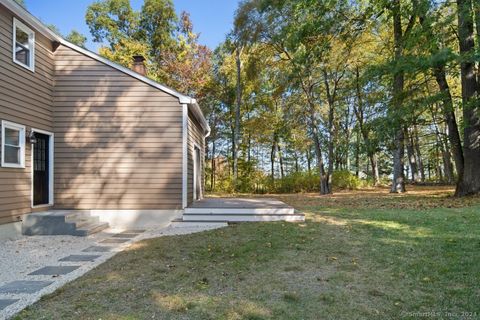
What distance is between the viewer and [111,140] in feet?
28.9

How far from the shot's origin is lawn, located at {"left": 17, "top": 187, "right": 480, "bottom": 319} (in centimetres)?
305

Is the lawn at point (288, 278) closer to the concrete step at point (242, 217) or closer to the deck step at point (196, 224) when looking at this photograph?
the deck step at point (196, 224)

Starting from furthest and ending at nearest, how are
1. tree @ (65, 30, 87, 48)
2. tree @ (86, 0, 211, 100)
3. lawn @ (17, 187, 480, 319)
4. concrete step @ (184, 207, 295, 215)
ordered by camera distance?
tree @ (65, 30, 87, 48)
tree @ (86, 0, 211, 100)
concrete step @ (184, 207, 295, 215)
lawn @ (17, 187, 480, 319)

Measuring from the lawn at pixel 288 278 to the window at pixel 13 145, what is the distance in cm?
348

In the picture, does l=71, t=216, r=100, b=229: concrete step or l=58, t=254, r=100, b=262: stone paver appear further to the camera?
l=71, t=216, r=100, b=229: concrete step

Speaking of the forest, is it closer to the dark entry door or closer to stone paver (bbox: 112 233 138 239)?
stone paver (bbox: 112 233 138 239)

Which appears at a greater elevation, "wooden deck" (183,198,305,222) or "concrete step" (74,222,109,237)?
"wooden deck" (183,198,305,222)

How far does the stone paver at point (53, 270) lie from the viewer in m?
4.55

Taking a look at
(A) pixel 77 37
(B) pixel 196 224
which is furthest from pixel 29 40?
(A) pixel 77 37

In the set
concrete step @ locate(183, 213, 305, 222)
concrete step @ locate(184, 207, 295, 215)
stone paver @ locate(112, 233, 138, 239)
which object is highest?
concrete step @ locate(184, 207, 295, 215)

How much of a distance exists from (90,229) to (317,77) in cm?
1532

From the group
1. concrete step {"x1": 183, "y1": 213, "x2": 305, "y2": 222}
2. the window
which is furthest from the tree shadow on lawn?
the window

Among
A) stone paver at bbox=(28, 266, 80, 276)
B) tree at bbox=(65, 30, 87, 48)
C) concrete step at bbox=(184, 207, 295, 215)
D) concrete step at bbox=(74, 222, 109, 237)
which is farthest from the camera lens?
tree at bbox=(65, 30, 87, 48)

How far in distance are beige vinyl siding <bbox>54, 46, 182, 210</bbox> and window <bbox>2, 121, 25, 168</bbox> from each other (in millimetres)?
1231
